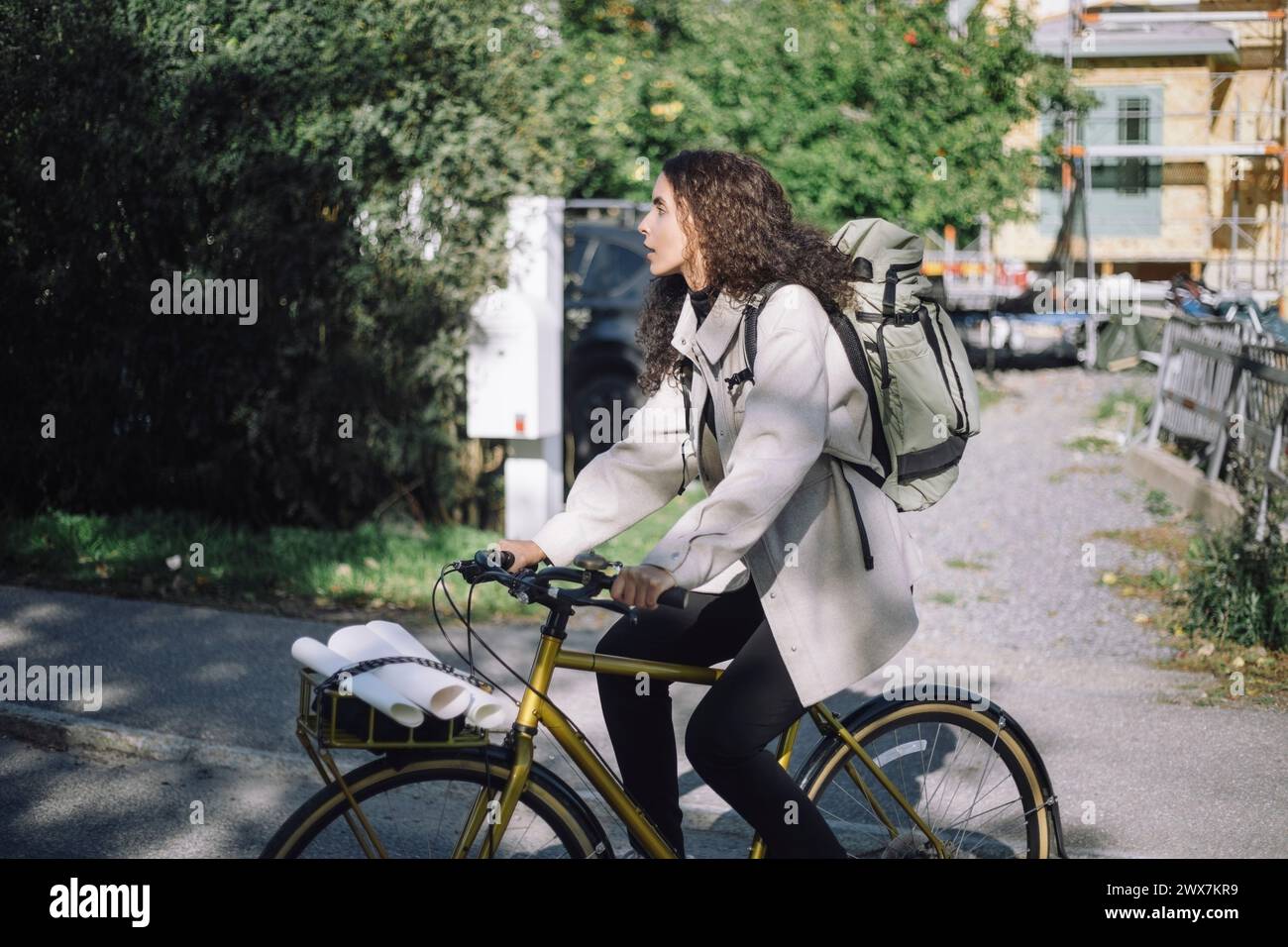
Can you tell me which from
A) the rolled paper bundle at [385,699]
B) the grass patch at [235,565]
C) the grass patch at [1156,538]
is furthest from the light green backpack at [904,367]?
the grass patch at [1156,538]

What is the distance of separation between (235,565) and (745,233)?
525 centimetres

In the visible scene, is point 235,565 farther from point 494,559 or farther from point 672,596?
point 672,596

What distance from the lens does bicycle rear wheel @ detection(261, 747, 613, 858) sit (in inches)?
108

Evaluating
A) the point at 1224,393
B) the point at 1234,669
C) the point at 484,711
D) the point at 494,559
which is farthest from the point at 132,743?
the point at 1224,393

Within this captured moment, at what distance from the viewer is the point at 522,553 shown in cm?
311

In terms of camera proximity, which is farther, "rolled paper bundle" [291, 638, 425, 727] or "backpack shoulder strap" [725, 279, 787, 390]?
"backpack shoulder strap" [725, 279, 787, 390]

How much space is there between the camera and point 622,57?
→ 19.6 m

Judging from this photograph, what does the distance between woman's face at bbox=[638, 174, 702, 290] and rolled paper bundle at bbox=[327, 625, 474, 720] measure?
1.04 metres

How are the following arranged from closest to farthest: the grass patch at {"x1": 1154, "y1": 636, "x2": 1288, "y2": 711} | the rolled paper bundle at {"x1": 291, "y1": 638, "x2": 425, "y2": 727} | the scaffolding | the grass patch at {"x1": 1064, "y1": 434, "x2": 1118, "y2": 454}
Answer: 1. the rolled paper bundle at {"x1": 291, "y1": 638, "x2": 425, "y2": 727}
2. the grass patch at {"x1": 1154, "y1": 636, "x2": 1288, "y2": 711}
3. the grass patch at {"x1": 1064, "y1": 434, "x2": 1118, "y2": 454}
4. the scaffolding

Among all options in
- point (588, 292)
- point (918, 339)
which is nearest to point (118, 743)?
point (918, 339)

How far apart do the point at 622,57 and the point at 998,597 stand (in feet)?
43.1

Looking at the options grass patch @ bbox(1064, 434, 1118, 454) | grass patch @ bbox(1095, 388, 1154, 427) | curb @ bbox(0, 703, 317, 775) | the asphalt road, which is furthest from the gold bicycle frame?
grass patch @ bbox(1095, 388, 1154, 427)

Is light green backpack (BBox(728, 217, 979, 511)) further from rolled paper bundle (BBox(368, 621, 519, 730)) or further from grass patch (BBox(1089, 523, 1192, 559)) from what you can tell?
grass patch (BBox(1089, 523, 1192, 559))
